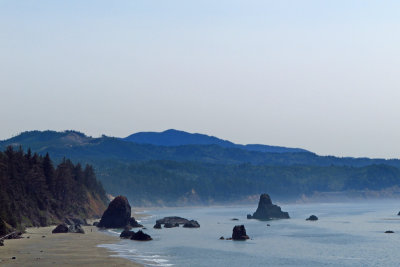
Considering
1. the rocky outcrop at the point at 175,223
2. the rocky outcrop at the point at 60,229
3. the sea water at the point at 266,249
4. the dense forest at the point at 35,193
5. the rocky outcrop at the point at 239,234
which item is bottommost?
the sea water at the point at 266,249

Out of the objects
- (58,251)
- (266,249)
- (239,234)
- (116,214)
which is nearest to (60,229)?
(116,214)

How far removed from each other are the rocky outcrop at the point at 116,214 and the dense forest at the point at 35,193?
448 inches

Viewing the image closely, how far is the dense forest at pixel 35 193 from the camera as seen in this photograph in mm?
125637

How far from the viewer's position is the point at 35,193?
486ft

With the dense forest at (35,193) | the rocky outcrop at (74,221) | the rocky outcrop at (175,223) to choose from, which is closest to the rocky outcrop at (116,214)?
the rocky outcrop at (74,221)

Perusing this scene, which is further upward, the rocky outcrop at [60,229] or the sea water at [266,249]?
the rocky outcrop at [60,229]

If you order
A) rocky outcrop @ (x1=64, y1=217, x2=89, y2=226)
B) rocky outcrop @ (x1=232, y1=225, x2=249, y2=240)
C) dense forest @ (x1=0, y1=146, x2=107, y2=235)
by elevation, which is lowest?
rocky outcrop @ (x1=232, y1=225, x2=249, y2=240)

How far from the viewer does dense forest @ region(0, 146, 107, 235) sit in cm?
12564

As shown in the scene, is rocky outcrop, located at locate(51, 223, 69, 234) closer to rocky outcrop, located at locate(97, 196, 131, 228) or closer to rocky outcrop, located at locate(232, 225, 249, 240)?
rocky outcrop, located at locate(97, 196, 131, 228)

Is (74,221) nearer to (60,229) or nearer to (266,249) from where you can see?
(60,229)

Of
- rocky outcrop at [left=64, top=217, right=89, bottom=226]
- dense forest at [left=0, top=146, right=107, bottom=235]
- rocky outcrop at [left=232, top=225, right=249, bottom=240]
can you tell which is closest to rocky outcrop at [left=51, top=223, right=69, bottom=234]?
dense forest at [left=0, top=146, right=107, bottom=235]

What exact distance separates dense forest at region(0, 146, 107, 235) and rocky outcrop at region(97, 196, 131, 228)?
448 inches

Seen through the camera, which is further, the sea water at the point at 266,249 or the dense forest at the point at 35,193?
the dense forest at the point at 35,193

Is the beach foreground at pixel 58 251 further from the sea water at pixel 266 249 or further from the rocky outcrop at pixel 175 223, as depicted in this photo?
the rocky outcrop at pixel 175 223
